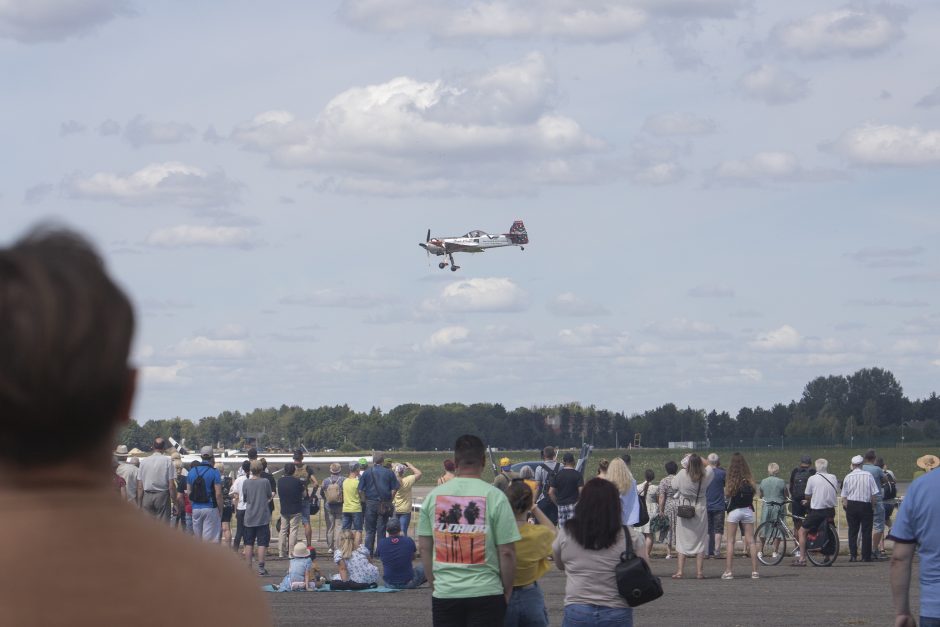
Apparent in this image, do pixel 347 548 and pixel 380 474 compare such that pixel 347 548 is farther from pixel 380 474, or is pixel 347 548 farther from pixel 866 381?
pixel 866 381

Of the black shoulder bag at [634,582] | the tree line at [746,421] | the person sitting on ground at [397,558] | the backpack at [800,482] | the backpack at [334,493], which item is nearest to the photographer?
the black shoulder bag at [634,582]

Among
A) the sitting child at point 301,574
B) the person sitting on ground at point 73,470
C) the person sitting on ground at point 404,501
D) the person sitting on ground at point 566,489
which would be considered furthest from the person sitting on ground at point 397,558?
the person sitting on ground at point 73,470

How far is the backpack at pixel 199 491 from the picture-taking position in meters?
18.1

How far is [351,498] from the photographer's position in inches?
826

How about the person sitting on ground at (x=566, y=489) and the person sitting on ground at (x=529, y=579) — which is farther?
the person sitting on ground at (x=566, y=489)

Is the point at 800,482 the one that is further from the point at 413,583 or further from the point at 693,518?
the point at 413,583

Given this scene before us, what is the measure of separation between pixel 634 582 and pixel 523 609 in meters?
0.77

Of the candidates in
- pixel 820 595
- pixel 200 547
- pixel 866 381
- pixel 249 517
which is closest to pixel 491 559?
pixel 200 547

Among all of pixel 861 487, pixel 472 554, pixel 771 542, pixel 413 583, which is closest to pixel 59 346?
pixel 472 554

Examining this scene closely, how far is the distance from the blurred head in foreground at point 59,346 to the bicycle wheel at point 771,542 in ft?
67.1

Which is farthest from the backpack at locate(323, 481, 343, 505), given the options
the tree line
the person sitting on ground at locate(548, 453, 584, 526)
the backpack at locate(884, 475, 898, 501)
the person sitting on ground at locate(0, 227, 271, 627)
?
the tree line

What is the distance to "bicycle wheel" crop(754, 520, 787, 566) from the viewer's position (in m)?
21.4

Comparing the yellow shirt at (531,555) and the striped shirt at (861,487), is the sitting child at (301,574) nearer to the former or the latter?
the striped shirt at (861,487)

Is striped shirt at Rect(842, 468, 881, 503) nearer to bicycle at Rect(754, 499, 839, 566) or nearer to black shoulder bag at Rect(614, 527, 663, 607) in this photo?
bicycle at Rect(754, 499, 839, 566)
